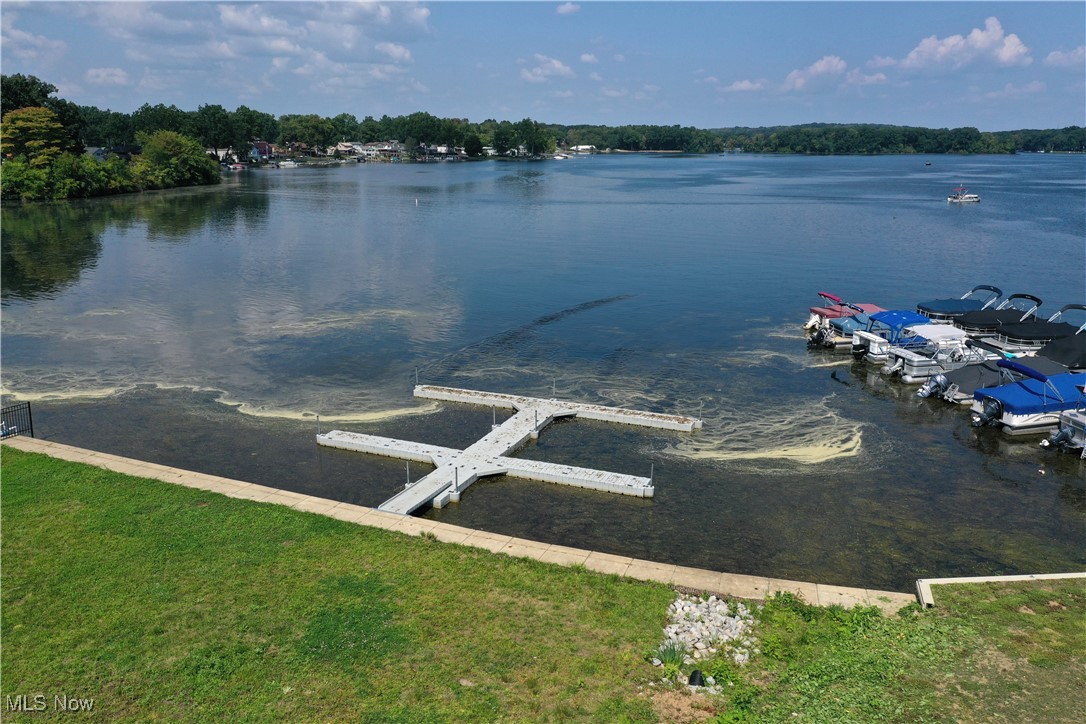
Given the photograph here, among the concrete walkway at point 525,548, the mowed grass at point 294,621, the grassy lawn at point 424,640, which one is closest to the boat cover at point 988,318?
the grassy lawn at point 424,640

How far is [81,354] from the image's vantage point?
136ft

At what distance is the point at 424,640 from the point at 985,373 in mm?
33062

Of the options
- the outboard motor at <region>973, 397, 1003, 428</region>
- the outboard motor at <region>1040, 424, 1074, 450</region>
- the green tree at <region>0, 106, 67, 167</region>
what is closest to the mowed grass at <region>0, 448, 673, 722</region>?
the outboard motor at <region>1040, 424, 1074, 450</region>

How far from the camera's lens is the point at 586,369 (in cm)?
3991

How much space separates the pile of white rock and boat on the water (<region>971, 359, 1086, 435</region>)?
901 inches

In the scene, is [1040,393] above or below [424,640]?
above

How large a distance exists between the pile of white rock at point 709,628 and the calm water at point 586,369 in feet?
16.0

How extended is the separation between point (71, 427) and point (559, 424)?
67.8 feet

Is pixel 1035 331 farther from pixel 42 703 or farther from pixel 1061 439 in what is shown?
pixel 42 703

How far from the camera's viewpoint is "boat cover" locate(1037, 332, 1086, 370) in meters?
35.7

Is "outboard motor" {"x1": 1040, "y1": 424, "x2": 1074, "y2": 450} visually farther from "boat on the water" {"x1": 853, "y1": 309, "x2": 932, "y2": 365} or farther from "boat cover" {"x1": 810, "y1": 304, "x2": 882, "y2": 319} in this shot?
"boat cover" {"x1": 810, "y1": 304, "x2": 882, "y2": 319}

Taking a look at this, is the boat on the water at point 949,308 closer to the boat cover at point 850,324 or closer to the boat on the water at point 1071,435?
the boat cover at point 850,324

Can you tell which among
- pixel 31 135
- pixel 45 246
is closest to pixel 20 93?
pixel 31 135

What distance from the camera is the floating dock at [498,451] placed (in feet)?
83.4
